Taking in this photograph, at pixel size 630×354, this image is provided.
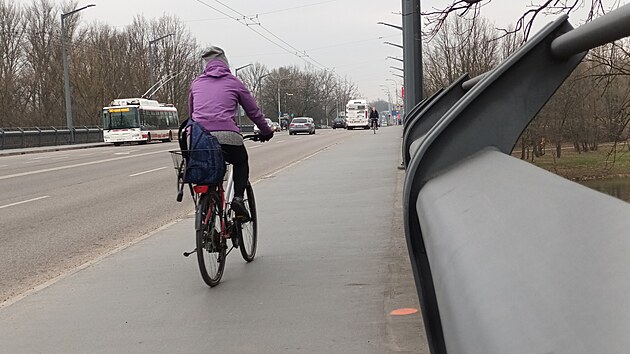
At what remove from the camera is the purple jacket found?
5.47 metres

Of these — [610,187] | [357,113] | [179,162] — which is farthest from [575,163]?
[357,113]

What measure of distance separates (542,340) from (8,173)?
2067cm

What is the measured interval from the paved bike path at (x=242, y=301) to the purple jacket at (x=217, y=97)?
1.30 metres

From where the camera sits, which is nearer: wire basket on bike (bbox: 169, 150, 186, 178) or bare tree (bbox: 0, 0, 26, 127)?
wire basket on bike (bbox: 169, 150, 186, 178)

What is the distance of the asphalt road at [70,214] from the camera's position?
7409mm

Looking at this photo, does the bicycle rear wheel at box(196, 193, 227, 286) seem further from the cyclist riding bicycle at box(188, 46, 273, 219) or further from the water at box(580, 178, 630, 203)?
the water at box(580, 178, 630, 203)

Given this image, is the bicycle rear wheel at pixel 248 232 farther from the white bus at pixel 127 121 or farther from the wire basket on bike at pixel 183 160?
the white bus at pixel 127 121

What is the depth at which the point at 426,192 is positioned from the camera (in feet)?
5.13

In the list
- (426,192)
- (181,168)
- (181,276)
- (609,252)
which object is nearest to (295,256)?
(181,276)

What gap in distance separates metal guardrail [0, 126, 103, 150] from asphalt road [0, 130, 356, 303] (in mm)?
19286

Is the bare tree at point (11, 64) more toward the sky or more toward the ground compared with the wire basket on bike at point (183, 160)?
more toward the sky

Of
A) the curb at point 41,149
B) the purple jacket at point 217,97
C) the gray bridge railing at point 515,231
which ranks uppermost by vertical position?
the purple jacket at point 217,97

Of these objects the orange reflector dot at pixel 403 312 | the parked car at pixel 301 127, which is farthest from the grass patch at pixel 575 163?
the parked car at pixel 301 127

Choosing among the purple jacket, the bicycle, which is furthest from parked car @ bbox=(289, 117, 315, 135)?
the purple jacket
